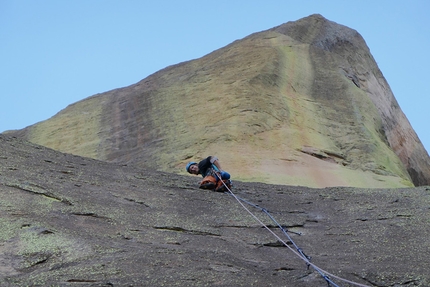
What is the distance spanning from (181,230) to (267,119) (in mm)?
8746

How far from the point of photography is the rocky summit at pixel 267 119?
15.7m

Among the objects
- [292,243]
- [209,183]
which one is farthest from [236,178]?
[292,243]

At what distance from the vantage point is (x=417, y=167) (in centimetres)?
2012

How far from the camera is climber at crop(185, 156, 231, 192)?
11.0 meters

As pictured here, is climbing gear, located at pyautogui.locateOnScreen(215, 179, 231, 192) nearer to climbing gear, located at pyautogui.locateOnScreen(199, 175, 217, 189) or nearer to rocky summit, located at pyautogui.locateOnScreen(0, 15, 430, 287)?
climbing gear, located at pyautogui.locateOnScreen(199, 175, 217, 189)

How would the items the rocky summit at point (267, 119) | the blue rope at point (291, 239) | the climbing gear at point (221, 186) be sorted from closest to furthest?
the blue rope at point (291, 239) < the climbing gear at point (221, 186) < the rocky summit at point (267, 119)

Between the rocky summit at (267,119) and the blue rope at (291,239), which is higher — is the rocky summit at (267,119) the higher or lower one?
the higher one

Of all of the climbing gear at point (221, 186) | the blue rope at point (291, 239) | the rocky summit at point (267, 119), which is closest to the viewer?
the blue rope at point (291, 239)

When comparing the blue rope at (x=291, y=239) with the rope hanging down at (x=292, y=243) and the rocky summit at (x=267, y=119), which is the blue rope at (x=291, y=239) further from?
the rocky summit at (x=267, y=119)

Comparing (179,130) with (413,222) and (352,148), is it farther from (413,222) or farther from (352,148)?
(413,222)

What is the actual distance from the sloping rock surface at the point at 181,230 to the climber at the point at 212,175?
0.23 meters

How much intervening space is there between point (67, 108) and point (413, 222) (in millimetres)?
13288

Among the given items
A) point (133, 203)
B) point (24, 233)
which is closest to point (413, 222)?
point (133, 203)

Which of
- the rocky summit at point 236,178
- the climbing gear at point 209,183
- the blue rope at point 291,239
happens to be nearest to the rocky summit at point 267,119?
the rocky summit at point 236,178
